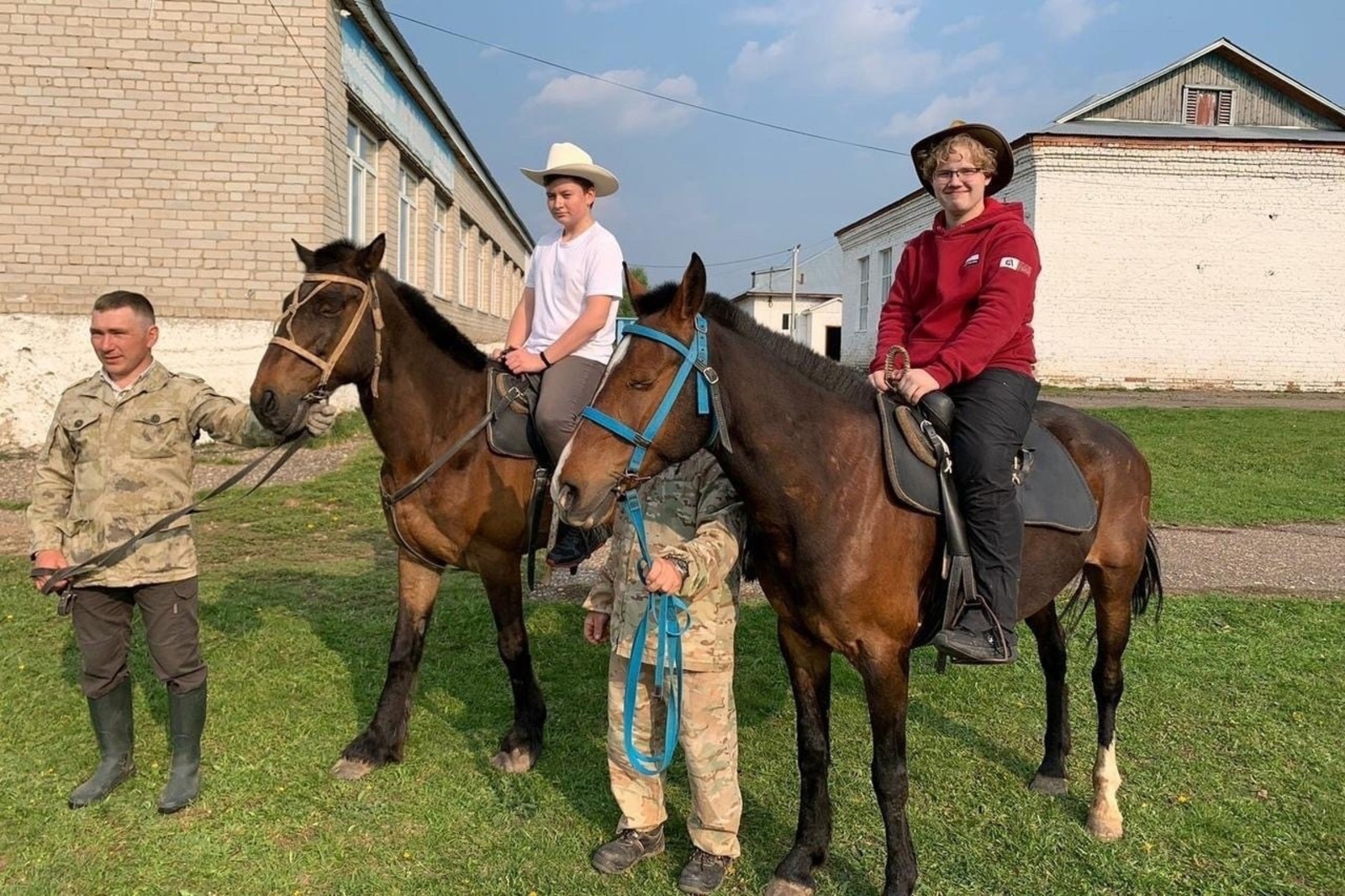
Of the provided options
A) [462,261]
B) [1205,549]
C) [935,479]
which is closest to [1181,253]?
[1205,549]

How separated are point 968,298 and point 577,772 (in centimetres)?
271

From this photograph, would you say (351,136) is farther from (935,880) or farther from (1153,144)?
(1153,144)

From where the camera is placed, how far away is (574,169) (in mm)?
4125

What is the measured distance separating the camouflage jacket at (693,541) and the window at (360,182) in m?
11.5

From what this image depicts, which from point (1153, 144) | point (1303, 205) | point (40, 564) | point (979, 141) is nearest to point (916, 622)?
point (979, 141)

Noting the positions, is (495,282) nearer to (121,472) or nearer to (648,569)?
(121,472)

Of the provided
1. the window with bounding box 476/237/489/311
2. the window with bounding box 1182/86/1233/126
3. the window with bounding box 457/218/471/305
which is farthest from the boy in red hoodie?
the window with bounding box 1182/86/1233/126

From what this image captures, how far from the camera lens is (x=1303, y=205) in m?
20.2

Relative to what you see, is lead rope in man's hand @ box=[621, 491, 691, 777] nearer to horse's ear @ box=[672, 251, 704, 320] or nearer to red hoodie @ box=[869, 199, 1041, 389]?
horse's ear @ box=[672, 251, 704, 320]

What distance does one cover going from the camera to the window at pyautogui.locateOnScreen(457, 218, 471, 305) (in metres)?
23.6

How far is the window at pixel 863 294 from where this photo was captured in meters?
30.5

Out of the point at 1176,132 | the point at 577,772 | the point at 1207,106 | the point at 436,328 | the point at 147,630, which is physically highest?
the point at 1207,106

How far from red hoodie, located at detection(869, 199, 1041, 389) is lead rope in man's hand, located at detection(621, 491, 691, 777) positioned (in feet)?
3.96

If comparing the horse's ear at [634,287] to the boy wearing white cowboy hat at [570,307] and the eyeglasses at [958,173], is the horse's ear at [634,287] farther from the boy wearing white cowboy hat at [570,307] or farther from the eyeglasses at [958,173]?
the eyeglasses at [958,173]
